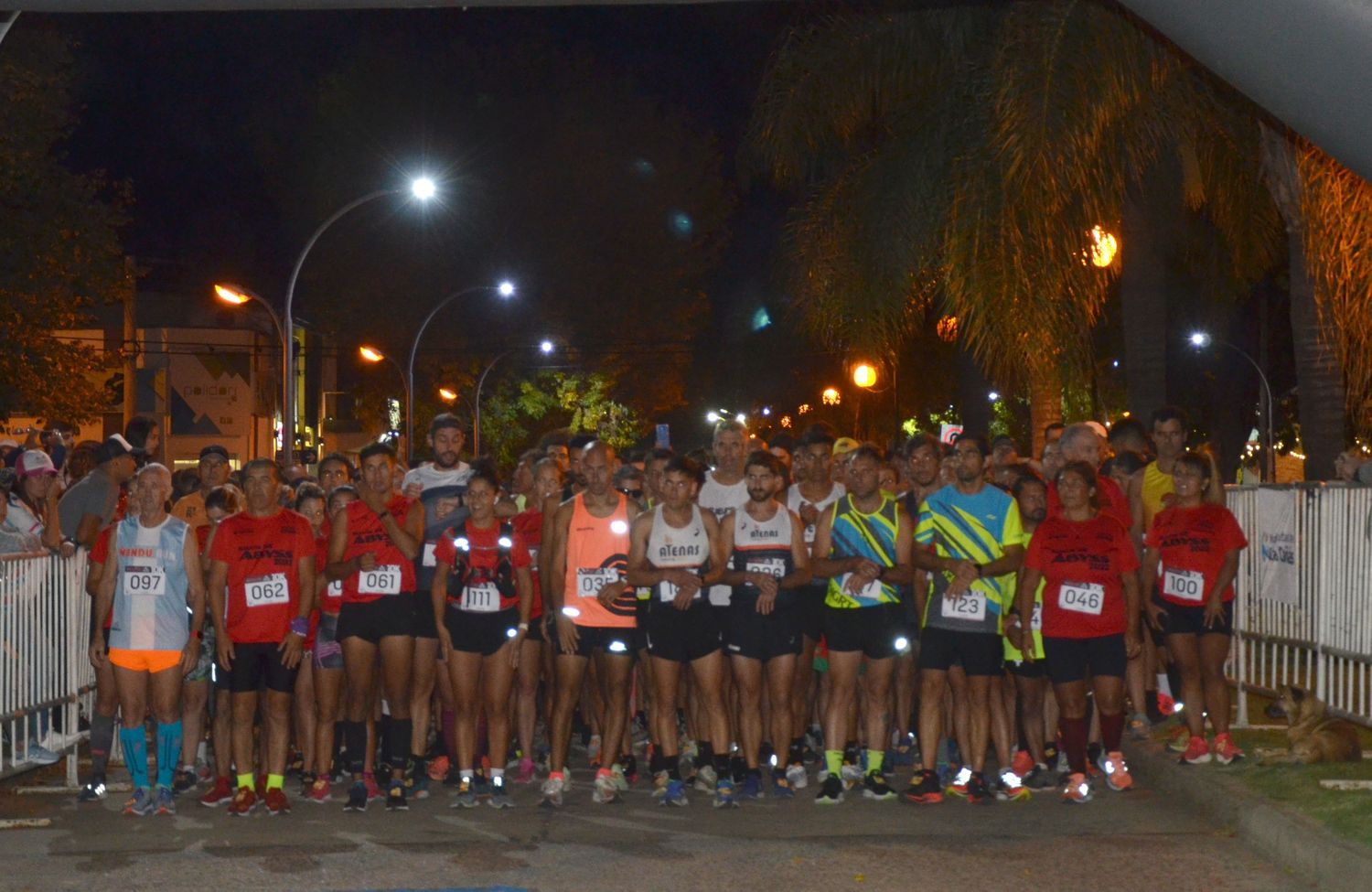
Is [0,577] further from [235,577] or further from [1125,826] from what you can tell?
[1125,826]

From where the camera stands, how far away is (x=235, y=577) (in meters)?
9.90

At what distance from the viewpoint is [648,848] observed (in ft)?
28.4

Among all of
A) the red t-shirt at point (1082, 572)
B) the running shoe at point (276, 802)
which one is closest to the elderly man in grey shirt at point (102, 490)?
the running shoe at point (276, 802)

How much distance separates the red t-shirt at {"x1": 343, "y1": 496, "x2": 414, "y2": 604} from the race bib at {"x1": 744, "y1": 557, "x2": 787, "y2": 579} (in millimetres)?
2048

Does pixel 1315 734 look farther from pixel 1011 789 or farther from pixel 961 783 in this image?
pixel 961 783

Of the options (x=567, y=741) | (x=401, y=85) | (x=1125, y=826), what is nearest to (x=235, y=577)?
(x=567, y=741)

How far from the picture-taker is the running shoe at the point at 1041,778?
10.4m

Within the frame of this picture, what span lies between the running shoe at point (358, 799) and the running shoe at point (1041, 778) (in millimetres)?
4000

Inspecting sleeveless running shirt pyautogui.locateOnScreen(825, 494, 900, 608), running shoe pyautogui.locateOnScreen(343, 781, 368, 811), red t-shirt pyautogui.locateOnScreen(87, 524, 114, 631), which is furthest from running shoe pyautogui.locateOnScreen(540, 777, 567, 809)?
red t-shirt pyautogui.locateOnScreen(87, 524, 114, 631)

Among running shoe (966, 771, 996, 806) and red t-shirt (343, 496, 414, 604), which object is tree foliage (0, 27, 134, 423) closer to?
red t-shirt (343, 496, 414, 604)

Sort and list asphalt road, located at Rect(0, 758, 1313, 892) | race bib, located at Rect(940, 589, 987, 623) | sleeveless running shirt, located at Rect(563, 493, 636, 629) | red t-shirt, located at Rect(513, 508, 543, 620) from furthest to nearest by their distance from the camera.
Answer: red t-shirt, located at Rect(513, 508, 543, 620)
sleeveless running shirt, located at Rect(563, 493, 636, 629)
race bib, located at Rect(940, 589, 987, 623)
asphalt road, located at Rect(0, 758, 1313, 892)

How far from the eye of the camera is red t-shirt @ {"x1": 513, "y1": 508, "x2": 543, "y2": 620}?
10633 millimetres

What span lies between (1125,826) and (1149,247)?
883cm

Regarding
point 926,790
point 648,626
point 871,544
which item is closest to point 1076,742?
point 926,790
